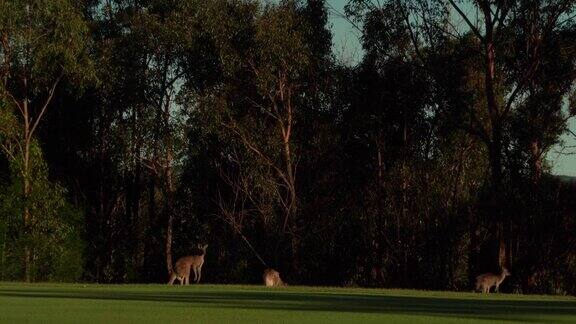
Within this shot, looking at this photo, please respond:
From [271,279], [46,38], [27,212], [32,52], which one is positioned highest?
[46,38]

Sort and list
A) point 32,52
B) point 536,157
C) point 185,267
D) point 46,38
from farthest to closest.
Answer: point 32,52 → point 46,38 → point 536,157 → point 185,267

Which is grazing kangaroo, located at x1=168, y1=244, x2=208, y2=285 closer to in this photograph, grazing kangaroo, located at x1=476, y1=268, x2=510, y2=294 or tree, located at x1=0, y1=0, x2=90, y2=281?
tree, located at x1=0, y1=0, x2=90, y2=281

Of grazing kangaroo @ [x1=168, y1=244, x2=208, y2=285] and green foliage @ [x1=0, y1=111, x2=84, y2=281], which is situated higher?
green foliage @ [x1=0, y1=111, x2=84, y2=281]

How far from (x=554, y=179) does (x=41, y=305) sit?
70.5 feet

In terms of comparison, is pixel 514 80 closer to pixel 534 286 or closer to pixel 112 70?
pixel 534 286

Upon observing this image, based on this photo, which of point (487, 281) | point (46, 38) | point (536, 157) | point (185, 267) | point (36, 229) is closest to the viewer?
point (487, 281)

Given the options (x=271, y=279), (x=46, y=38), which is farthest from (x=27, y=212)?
(x=271, y=279)

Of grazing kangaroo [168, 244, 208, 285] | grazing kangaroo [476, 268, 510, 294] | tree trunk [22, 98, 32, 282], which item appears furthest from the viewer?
tree trunk [22, 98, 32, 282]

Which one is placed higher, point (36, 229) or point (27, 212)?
point (27, 212)

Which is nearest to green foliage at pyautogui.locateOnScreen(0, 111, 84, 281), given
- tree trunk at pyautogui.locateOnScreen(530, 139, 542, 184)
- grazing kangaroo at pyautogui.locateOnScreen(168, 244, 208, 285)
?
grazing kangaroo at pyautogui.locateOnScreen(168, 244, 208, 285)

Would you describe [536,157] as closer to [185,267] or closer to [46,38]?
[185,267]

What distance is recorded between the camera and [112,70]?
139 feet

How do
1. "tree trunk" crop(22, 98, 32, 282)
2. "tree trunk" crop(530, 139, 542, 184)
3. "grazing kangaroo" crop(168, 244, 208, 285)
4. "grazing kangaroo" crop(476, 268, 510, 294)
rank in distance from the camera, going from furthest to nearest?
"tree trunk" crop(22, 98, 32, 282) < "tree trunk" crop(530, 139, 542, 184) < "grazing kangaroo" crop(168, 244, 208, 285) < "grazing kangaroo" crop(476, 268, 510, 294)

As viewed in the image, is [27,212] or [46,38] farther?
[46,38]
